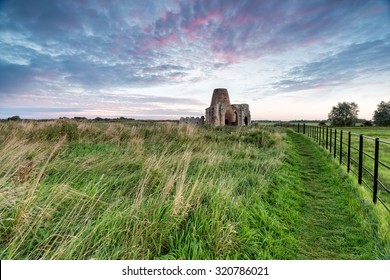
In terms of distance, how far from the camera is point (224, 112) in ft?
110

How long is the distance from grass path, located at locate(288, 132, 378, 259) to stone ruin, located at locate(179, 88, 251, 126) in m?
26.9

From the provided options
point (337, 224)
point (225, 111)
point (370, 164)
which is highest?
point (225, 111)

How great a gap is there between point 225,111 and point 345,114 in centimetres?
4527

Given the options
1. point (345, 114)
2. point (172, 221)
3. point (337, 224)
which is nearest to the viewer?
point (172, 221)

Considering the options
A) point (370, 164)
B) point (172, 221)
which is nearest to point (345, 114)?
point (370, 164)

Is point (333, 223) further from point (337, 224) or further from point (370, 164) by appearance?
point (370, 164)

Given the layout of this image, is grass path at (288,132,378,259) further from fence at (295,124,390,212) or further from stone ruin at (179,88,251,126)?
stone ruin at (179,88,251,126)

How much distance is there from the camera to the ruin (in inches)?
1314

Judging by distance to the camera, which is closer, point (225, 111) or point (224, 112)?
point (224, 112)

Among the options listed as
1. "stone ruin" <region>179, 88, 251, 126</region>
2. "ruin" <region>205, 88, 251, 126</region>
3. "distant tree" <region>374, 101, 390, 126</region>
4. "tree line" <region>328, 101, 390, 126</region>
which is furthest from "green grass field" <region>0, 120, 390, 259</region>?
"tree line" <region>328, 101, 390, 126</region>

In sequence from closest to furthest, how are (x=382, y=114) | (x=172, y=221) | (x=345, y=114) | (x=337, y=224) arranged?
(x=172, y=221), (x=337, y=224), (x=382, y=114), (x=345, y=114)

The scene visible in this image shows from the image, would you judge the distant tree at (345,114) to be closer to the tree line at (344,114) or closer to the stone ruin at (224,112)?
the tree line at (344,114)

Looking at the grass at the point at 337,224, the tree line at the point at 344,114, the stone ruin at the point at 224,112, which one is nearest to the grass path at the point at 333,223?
the grass at the point at 337,224
